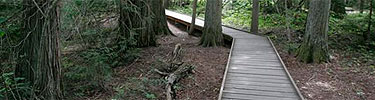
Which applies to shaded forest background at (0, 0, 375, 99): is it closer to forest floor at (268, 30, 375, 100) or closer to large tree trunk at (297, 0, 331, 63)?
forest floor at (268, 30, 375, 100)

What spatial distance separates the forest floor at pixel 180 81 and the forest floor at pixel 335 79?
2.14 m

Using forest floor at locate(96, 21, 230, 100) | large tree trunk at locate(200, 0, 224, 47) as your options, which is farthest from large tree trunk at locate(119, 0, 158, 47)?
large tree trunk at locate(200, 0, 224, 47)

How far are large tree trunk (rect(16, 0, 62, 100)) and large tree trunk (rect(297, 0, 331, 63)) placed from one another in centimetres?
706

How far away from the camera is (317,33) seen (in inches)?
323

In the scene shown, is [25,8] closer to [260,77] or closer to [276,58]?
[260,77]

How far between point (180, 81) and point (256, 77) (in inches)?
79.7

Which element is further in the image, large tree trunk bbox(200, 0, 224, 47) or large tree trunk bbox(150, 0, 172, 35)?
large tree trunk bbox(150, 0, 172, 35)

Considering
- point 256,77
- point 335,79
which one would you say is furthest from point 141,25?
point 335,79

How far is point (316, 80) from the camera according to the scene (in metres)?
7.00

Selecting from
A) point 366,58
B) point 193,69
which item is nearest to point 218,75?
point 193,69

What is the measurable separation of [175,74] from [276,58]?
3295 mm

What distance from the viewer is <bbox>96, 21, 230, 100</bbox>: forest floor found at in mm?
6516

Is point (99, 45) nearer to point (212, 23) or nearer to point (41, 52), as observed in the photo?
point (41, 52)

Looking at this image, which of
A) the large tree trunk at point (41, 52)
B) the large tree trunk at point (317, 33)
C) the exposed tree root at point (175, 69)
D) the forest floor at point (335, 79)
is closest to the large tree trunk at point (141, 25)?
the exposed tree root at point (175, 69)
